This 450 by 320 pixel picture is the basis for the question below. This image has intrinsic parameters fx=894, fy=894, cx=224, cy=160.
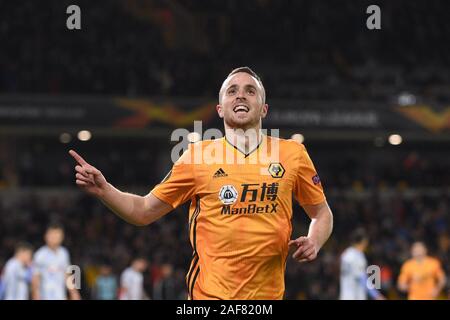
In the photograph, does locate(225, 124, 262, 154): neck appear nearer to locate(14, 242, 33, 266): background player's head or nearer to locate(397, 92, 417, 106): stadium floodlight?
locate(14, 242, 33, 266): background player's head

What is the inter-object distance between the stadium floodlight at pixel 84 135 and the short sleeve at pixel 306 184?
16.7m

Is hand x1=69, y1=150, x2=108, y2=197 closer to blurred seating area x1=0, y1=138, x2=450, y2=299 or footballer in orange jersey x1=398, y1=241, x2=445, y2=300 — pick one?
footballer in orange jersey x1=398, y1=241, x2=445, y2=300

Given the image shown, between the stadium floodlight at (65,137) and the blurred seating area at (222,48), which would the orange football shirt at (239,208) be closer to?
the blurred seating area at (222,48)

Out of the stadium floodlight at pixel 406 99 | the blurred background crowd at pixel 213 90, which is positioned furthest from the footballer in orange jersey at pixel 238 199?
the stadium floodlight at pixel 406 99

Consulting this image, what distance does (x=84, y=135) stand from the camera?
72.6 ft

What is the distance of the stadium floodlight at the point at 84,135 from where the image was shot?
70.2 feet

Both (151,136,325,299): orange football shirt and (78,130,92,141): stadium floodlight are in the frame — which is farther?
(78,130,92,141): stadium floodlight

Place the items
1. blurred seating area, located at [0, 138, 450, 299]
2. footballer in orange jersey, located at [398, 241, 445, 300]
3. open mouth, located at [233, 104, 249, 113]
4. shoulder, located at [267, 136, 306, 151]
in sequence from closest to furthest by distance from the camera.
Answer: open mouth, located at [233, 104, 249, 113], shoulder, located at [267, 136, 306, 151], footballer in orange jersey, located at [398, 241, 445, 300], blurred seating area, located at [0, 138, 450, 299]

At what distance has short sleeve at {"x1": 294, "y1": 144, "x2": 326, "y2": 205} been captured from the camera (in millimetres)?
4625

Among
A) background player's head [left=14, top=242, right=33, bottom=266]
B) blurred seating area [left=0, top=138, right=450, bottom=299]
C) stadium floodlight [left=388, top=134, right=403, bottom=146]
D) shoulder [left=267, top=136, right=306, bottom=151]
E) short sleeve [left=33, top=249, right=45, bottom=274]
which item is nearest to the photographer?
shoulder [left=267, top=136, right=306, bottom=151]

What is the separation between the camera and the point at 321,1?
26.6 meters

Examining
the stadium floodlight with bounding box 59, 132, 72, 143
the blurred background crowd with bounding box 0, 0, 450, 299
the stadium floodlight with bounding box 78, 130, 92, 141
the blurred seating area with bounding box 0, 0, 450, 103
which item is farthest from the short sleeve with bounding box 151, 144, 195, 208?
the stadium floodlight with bounding box 59, 132, 72, 143

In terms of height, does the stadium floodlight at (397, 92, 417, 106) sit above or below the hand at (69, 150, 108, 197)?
above

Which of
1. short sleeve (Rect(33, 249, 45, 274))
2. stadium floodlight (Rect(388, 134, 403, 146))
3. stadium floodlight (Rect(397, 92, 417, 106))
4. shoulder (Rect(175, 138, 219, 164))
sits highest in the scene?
stadium floodlight (Rect(397, 92, 417, 106))
